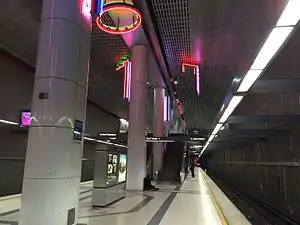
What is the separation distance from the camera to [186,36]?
10.6 meters

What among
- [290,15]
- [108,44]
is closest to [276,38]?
[290,15]

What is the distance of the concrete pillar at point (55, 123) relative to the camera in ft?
12.5

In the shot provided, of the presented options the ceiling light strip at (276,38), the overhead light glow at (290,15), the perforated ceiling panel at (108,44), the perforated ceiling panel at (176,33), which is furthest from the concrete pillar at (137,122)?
the overhead light glow at (290,15)

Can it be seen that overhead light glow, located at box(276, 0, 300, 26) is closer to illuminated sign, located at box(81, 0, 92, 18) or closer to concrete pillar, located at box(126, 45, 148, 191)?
illuminated sign, located at box(81, 0, 92, 18)

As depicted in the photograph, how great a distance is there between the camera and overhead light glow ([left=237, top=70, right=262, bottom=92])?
182 inches

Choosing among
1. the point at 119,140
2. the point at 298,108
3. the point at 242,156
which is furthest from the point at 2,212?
the point at 242,156

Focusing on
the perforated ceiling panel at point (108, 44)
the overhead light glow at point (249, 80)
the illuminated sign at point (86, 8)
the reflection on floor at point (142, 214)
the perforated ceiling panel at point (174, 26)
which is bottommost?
the reflection on floor at point (142, 214)

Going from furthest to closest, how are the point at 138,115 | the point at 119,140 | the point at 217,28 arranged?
the point at 119,140, the point at 138,115, the point at 217,28

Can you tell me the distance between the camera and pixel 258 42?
3746 mm

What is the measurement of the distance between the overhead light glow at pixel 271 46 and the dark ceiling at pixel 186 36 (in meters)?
0.08

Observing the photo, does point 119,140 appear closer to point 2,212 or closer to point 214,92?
point 214,92

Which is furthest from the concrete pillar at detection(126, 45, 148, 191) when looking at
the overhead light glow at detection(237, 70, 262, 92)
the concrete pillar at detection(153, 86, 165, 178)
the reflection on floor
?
the overhead light glow at detection(237, 70, 262, 92)

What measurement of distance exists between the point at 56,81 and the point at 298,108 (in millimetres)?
6607

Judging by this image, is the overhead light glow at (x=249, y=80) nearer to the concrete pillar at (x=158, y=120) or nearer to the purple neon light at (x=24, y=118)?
the purple neon light at (x=24, y=118)
